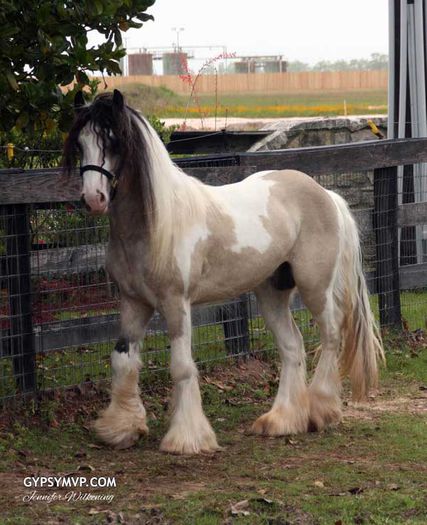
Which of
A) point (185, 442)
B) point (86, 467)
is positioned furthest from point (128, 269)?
point (86, 467)

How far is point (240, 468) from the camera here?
6344mm

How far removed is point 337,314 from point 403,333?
2.62m

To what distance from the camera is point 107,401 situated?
774 centimetres

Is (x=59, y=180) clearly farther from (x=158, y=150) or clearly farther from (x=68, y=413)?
(x=68, y=413)

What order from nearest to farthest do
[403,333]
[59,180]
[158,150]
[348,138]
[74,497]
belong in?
[74,497]
[158,150]
[59,180]
[403,333]
[348,138]

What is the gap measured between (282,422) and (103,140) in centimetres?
216

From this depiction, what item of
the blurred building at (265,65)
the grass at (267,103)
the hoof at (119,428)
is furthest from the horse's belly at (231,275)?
the blurred building at (265,65)

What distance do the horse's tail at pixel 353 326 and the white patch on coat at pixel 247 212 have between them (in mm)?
Answer: 679

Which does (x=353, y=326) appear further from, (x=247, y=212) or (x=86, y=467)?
(x=86, y=467)

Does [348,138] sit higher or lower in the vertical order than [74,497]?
higher

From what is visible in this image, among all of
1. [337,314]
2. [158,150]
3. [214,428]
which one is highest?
[158,150]

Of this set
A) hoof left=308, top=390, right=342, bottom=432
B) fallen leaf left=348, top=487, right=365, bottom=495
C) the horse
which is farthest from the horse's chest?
fallen leaf left=348, top=487, right=365, bottom=495

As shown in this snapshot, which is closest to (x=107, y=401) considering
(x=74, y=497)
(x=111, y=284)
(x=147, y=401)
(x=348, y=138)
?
(x=147, y=401)

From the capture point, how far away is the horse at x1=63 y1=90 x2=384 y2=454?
6387 mm
